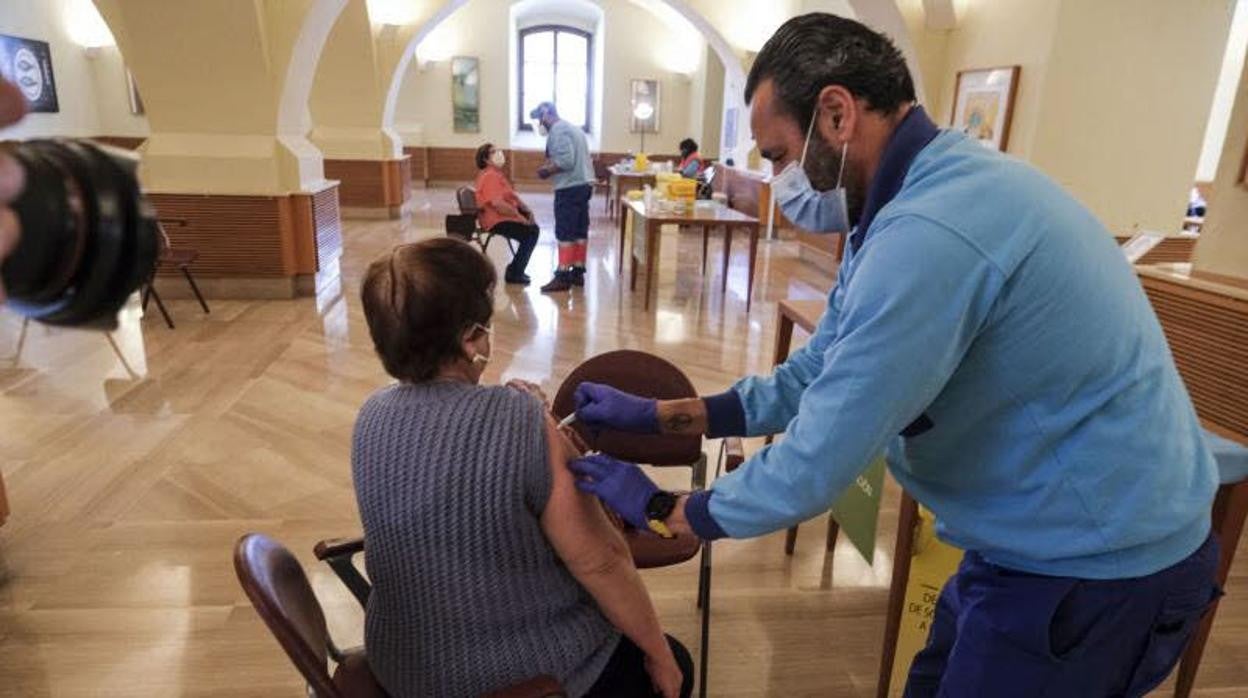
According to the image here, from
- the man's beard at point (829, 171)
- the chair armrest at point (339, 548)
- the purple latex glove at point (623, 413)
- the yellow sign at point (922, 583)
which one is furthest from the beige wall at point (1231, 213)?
the chair armrest at point (339, 548)

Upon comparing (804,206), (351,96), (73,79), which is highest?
(73,79)

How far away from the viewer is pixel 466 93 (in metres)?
14.8

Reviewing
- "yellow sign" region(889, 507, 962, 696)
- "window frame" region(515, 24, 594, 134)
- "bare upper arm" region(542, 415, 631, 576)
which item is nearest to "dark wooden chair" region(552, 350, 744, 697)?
"yellow sign" region(889, 507, 962, 696)

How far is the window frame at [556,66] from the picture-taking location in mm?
15445

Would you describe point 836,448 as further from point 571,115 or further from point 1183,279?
point 571,115

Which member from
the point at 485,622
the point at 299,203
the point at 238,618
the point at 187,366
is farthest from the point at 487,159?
the point at 485,622

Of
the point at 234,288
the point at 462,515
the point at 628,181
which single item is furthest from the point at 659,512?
the point at 628,181

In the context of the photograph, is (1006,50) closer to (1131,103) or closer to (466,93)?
(1131,103)

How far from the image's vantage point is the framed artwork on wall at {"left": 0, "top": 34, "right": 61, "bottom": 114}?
9.15 metres

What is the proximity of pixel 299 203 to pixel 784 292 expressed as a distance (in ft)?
12.9

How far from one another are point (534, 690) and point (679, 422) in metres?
0.60

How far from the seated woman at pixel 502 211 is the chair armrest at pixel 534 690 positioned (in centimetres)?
571

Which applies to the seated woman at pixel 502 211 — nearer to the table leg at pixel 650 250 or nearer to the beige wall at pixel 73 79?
the table leg at pixel 650 250

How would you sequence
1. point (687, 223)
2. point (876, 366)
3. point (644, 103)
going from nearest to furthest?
point (876, 366)
point (687, 223)
point (644, 103)
